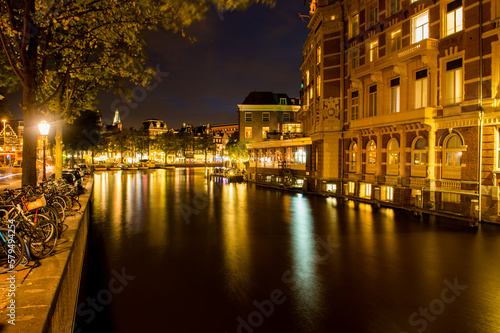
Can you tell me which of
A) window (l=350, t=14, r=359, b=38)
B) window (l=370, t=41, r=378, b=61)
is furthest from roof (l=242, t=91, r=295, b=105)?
window (l=370, t=41, r=378, b=61)

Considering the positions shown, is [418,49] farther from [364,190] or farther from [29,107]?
[29,107]

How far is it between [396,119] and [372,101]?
3.99 meters

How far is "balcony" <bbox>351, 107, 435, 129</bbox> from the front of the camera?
15.9 metres

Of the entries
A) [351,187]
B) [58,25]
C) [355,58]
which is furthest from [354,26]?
[58,25]

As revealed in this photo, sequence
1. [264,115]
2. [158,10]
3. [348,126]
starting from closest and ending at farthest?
[158,10] < [348,126] < [264,115]

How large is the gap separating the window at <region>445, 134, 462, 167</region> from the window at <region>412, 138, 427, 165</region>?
1.35 meters

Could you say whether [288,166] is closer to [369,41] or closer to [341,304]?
[369,41]

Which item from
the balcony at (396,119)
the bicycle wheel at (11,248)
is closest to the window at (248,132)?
the balcony at (396,119)

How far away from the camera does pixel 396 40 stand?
19203 mm

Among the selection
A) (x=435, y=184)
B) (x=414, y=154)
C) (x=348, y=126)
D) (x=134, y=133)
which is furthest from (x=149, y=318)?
(x=134, y=133)

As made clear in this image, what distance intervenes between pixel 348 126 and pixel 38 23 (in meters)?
19.9

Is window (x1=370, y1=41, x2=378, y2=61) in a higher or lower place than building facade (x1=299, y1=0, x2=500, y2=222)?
higher

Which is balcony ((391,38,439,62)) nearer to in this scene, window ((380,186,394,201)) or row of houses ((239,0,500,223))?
row of houses ((239,0,500,223))

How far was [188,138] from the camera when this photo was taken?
101 m
